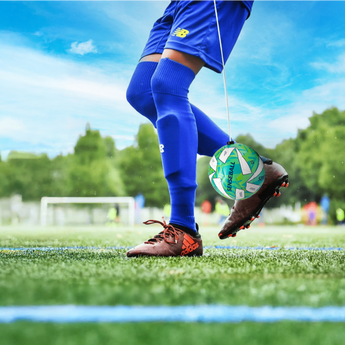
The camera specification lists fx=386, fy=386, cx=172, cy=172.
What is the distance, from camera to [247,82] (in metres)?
20.4

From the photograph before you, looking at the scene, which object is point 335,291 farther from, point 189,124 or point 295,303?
point 189,124

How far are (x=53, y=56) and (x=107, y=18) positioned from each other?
6543 mm

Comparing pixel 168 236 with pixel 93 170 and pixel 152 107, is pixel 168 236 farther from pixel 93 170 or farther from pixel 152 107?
pixel 93 170

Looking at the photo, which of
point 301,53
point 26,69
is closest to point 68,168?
point 26,69

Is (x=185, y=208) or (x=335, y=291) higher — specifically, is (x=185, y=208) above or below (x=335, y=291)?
above

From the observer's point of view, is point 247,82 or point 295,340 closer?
point 295,340

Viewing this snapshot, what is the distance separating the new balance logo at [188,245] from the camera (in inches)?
56.3

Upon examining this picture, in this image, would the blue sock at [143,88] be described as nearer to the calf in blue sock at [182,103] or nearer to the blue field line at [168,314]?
the calf in blue sock at [182,103]

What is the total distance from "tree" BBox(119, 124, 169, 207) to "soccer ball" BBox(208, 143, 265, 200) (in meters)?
16.6

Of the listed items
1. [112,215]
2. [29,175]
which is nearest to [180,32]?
[112,215]

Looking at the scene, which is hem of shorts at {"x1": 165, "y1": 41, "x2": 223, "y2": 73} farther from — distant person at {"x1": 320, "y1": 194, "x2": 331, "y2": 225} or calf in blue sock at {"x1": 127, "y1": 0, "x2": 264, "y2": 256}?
distant person at {"x1": 320, "y1": 194, "x2": 331, "y2": 225}

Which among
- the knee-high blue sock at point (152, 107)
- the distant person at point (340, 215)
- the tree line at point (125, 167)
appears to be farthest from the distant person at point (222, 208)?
the knee-high blue sock at point (152, 107)

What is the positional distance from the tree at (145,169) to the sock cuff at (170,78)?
16.5 metres

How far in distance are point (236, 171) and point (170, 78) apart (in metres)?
0.44
